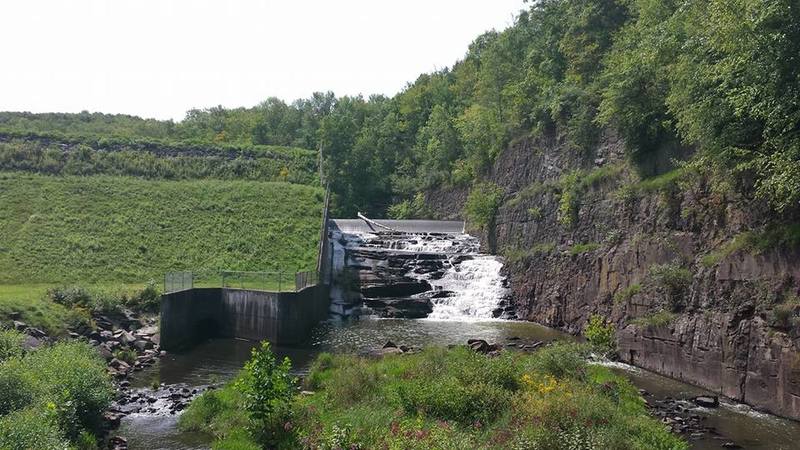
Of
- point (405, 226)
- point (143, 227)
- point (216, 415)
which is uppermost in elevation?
point (405, 226)

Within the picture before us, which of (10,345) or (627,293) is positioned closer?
(10,345)

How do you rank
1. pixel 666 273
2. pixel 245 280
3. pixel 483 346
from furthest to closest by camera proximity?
pixel 245 280
pixel 483 346
pixel 666 273

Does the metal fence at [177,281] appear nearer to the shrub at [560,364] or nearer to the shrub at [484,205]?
the shrub at [560,364]

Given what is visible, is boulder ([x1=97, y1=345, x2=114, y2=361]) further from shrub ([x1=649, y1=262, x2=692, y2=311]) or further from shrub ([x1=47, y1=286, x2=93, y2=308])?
shrub ([x1=649, y1=262, x2=692, y2=311])

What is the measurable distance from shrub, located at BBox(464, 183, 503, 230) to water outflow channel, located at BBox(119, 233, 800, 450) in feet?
6.66

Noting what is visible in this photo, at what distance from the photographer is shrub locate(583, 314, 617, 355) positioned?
2497cm

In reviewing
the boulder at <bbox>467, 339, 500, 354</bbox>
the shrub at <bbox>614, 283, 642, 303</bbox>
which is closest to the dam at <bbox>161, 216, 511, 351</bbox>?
the boulder at <bbox>467, 339, 500, 354</bbox>

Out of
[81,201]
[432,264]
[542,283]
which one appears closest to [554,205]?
[542,283]

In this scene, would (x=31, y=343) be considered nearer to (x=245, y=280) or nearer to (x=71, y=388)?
(x=71, y=388)

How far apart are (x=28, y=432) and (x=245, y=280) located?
21.0 meters

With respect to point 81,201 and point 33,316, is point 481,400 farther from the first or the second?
point 81,201

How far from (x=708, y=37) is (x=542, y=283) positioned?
56.5 feet

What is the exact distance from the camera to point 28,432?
426 inches

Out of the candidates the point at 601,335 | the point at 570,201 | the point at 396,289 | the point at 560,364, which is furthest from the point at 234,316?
the point at 570,201
